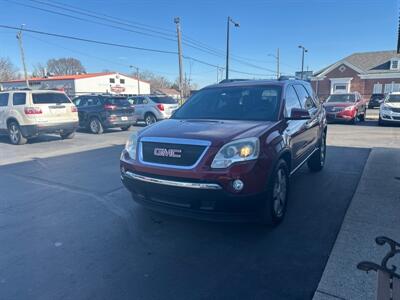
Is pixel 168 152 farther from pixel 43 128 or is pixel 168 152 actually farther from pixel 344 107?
pixel 344 107

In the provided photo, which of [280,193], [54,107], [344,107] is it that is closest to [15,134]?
Answer: [54,107]

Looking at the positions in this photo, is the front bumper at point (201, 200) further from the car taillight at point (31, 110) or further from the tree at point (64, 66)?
the tree at point (64, 66)

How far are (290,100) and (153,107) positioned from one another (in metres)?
12.0

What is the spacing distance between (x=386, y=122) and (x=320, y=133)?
10864mm

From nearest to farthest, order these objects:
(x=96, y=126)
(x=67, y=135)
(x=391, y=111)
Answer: (x=67, y=135) < (x=96, y=126) < (x=391, y=111)

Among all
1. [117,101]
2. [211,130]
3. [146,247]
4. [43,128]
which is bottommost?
[146,247]

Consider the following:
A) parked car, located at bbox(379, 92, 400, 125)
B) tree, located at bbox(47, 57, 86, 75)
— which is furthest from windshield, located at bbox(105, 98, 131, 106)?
→ tree, located at bbox(47, 57, 86, 75)

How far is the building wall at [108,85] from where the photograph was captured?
51469mm

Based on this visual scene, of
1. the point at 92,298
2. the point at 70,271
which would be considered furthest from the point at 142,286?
the point at 70,271

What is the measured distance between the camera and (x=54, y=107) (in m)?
10.6

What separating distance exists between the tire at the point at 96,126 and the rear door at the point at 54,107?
2.21 meters

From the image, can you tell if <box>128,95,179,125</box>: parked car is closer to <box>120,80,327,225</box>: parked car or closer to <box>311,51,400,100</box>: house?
<box>120,80,327,225</box>: parked car

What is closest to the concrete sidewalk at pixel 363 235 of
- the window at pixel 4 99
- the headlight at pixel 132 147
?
the headlight at pixel 132 147

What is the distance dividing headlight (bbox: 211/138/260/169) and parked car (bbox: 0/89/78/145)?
900 centimetres
